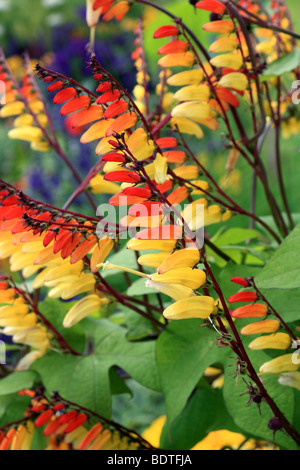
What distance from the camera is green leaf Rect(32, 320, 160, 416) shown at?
584mm

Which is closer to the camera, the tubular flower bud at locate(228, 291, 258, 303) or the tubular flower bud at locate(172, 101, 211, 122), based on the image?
the tubular flower bud at locate(228, 291, 258, 303)

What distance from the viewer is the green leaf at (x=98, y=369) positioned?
584mm

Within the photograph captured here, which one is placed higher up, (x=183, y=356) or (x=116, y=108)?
(x=116, y=108)

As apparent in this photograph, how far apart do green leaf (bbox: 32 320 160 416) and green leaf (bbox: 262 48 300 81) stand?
31cm

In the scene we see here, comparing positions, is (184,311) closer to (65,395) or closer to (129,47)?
(65,395)

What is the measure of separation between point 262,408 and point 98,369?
0.65 feet

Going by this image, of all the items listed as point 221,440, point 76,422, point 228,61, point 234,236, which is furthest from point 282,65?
point 221,440

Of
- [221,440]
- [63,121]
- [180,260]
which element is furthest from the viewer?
[63,121]

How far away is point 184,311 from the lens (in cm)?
40

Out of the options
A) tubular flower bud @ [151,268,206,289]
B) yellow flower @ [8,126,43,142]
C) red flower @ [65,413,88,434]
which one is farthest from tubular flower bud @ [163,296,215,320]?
yellow flower @ [8,126,43,142]

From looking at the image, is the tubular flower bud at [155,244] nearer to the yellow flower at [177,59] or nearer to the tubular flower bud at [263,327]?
the tubular flower bud at [263,327]

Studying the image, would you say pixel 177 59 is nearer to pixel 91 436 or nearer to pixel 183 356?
pixel 183 356

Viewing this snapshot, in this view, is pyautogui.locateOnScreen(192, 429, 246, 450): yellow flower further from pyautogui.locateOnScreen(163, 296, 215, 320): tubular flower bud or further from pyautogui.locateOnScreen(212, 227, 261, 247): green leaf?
pyautogui.locateOnScreen(163, 296, 215, 320): tubular flower bud

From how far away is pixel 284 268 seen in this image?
42 centimetres
